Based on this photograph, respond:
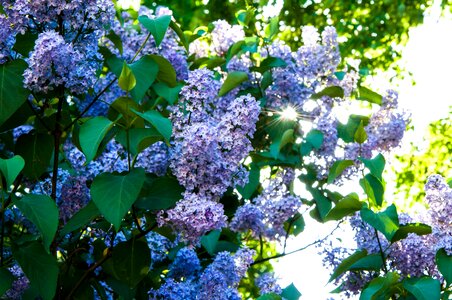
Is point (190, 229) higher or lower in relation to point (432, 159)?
lower

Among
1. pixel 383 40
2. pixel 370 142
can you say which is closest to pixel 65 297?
pixel 370 142

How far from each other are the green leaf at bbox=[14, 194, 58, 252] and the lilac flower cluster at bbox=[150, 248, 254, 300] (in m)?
0.57

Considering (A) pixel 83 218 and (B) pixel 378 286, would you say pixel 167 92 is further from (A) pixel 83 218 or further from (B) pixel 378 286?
(B) pixel 378 286

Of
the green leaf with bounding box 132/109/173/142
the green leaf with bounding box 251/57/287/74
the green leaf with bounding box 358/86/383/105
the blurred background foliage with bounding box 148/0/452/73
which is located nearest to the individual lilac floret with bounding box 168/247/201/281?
the green leaf with bounding box 132/109/173/142

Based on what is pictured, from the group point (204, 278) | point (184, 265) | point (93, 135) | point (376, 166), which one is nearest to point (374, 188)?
point (376, 166)

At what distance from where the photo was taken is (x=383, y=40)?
8.42 meters

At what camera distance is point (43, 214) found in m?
1.94

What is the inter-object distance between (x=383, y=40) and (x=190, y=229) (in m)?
6.83

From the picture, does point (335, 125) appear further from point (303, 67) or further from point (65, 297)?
point (65, 297)

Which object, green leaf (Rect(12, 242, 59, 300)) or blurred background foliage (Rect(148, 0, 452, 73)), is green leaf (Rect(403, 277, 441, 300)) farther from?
blurred background foliage (Rect(148, 0, 452, 73))

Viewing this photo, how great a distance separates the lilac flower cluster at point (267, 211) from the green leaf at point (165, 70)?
709 mm

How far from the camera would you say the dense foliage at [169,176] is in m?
2.01

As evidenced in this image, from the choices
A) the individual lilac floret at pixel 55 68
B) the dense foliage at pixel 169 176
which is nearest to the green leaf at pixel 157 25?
the dense foliage at pixel 169 176

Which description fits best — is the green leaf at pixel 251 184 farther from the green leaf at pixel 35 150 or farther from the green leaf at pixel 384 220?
the green leaf at pixel 35 150
